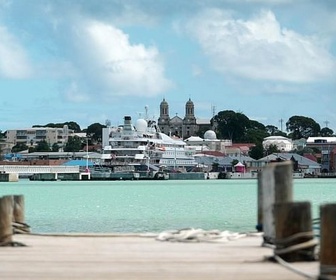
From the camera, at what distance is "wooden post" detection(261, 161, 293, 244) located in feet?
31.7

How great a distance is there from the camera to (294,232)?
8.59 meters

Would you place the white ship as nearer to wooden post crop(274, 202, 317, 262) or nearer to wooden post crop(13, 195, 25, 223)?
wooden post crop(13, 195, 25, 223)

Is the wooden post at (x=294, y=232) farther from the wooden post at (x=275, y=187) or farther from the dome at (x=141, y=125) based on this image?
the dome at (x=141, y=125)

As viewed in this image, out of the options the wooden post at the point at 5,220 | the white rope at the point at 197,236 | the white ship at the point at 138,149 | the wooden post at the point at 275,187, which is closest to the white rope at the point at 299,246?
the wooden post at the point at 275,187

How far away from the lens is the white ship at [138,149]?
534 ft

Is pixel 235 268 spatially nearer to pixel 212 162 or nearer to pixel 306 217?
pixel 306 217

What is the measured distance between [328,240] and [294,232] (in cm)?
132

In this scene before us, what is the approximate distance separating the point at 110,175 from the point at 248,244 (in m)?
148

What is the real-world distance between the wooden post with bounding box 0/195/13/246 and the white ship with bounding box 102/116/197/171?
14994 centimetres

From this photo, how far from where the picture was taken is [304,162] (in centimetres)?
18675

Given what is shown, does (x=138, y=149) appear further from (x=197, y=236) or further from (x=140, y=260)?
(x=140, y=260)

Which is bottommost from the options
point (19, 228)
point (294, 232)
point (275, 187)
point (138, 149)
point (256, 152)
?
point (19, 228)

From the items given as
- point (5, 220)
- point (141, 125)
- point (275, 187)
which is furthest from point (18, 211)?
point (141, 125)

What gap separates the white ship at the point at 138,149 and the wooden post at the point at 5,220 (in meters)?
150
